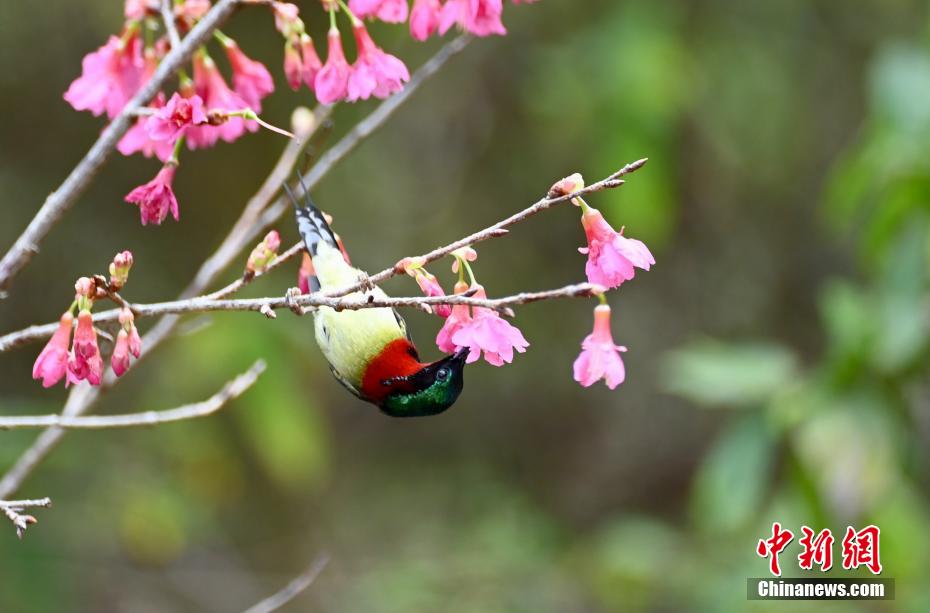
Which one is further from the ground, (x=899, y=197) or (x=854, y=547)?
(x=899, y=197)

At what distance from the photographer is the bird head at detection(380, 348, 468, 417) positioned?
5.17 feet

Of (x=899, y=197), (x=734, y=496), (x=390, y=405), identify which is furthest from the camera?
(x=734, y=496)

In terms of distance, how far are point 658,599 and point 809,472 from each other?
7.63 ft

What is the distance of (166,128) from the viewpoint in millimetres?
1340

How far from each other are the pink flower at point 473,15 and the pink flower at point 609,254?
39cm

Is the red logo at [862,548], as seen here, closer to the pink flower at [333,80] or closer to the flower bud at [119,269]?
the pink flower at [333,80]

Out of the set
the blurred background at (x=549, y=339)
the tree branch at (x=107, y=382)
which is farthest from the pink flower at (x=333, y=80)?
the blurred background at (x=549, y=339)

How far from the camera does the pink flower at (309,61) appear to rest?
161 cm

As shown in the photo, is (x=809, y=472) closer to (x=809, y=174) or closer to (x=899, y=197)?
(x=899, y=197)

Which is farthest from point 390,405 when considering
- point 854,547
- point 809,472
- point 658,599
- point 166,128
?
point 658,599

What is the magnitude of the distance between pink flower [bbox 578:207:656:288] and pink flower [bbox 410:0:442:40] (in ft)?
1.47

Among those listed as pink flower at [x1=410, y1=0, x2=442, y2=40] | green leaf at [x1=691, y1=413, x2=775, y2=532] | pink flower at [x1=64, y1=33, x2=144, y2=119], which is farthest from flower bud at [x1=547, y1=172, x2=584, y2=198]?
green leaf at [x1=691, y1=413, x2=775, y2=532]

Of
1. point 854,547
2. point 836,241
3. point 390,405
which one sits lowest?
point 390,405

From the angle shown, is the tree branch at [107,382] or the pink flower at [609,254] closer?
the pink flower at [609,254]
